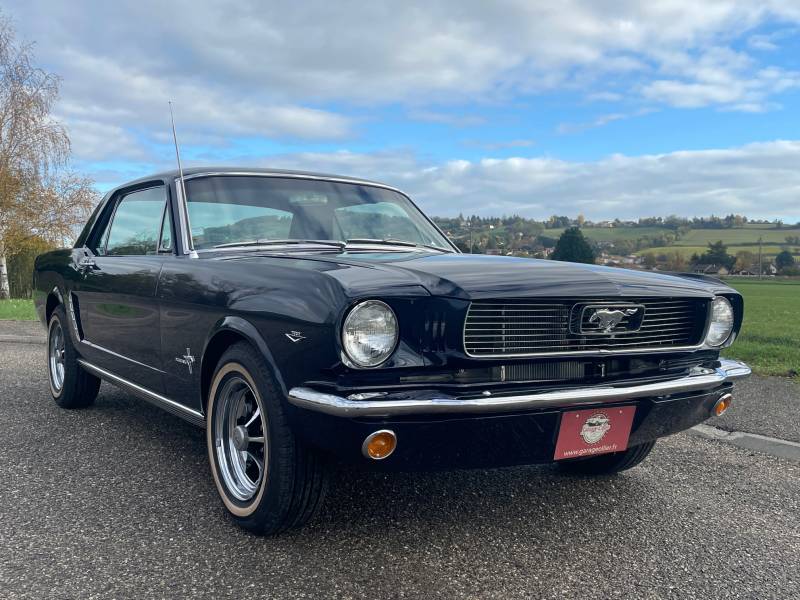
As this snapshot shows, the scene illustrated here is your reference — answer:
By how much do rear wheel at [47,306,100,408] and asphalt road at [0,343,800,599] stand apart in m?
0.84

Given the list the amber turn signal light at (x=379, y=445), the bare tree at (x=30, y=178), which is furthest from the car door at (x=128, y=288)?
the bare tree at (x=30, y=178)

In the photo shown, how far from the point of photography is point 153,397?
3.69 meters

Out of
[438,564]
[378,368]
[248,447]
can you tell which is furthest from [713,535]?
[248,447]

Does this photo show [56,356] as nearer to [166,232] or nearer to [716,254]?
[166,232]

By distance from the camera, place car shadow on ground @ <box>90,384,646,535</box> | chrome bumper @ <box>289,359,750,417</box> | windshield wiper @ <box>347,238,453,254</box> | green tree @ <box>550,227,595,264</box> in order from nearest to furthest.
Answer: chrome bumper @ <box>289,359,750,417</box> < car shadow on ground @ <box>90,384,646,535</box> < windshield wiper @ <box>347,238,453,254</box> < green tree @ <box>550,227,595,264</box>

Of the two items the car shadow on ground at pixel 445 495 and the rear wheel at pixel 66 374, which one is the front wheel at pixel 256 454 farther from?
the rear wheel at pixel 66 374

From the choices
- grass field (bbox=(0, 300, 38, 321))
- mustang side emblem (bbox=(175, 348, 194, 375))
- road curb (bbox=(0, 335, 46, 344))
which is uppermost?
mustang side emblem (bbox=(175, 348, 194, 375))

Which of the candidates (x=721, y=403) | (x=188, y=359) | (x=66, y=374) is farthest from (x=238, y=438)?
(x=66, y=374)

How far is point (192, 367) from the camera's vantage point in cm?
320

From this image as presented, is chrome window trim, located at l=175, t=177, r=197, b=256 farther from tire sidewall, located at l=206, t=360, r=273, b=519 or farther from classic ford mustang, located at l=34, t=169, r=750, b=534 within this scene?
tire sidewall, located at l=206, t=360, r=273, b=519

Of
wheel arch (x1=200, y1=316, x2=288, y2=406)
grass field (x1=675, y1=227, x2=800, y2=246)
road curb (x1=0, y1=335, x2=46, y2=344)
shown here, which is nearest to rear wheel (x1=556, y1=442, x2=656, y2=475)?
wheel arch (x1=200, y1=316, x2=288, y2=406)

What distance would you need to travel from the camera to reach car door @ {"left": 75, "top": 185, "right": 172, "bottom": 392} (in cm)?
366

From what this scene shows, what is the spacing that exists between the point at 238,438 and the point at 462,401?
1.09 metres

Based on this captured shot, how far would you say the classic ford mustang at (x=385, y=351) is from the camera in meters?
2.38
